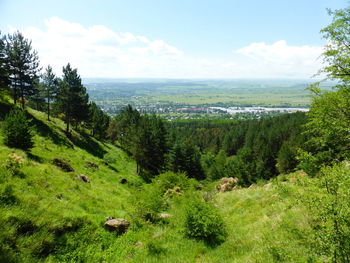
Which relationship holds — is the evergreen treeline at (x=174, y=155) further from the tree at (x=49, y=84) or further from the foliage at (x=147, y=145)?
the tree at (x=49, y=84)

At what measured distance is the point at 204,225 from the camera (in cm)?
1005

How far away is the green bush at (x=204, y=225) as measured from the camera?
10000 millimetres

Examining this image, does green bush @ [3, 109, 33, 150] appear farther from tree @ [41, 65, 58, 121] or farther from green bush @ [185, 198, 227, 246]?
tree @ [41, 65, 58, 121]

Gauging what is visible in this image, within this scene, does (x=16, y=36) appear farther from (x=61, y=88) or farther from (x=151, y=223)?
(x=151, y=223)

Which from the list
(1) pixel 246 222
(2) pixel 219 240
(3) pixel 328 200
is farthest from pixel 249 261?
(1) pixel 246 222

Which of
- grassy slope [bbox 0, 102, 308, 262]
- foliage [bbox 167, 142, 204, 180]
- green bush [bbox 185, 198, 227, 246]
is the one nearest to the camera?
grassy slope [bbox 0, 102, 308, 262]

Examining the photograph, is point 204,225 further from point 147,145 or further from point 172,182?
point 147,145

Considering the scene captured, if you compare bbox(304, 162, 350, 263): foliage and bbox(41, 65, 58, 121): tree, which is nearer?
bbox(304, 162, 350, 263): foliage

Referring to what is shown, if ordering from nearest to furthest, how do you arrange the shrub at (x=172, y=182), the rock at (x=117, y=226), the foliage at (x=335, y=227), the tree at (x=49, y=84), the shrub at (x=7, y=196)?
the foliage at (x=335, y=227), the shrub at (x=7, y=196), the rock at (x=117, y=226), the shrub at (x=172, y=182), the tree at (x=49, y=84)

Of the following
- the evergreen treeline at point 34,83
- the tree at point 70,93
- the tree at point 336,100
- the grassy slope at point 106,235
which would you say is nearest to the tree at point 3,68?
the evergreen treeline at point 34,83

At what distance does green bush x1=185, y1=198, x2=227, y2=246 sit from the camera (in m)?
10.0

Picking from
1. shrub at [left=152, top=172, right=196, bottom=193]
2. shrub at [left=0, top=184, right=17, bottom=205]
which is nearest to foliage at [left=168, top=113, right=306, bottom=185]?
shrub at [left=152, top=172, right=196, bottom=193]

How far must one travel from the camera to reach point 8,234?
716 cm

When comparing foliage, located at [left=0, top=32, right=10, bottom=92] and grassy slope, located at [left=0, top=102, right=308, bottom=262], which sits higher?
foliage, located at [left=0, top=32, right=10, bottom=92]
